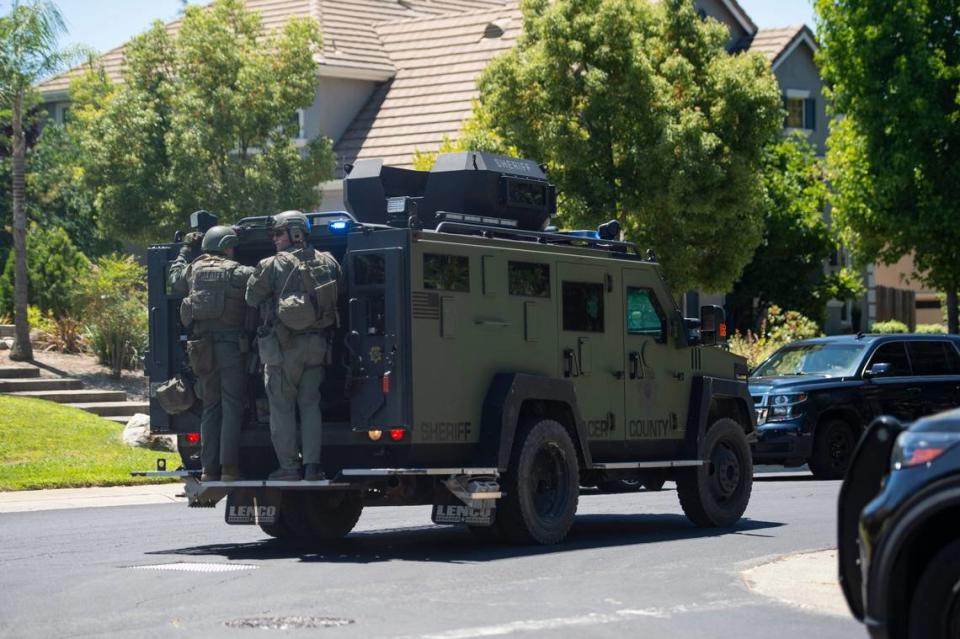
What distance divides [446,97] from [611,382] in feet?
85.6

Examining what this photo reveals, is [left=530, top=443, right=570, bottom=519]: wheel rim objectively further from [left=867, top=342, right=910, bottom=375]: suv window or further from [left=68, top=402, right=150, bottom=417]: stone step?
[left=68, top=402, right=150, bottom=417]: stone step

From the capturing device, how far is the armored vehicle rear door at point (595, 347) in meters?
14.1

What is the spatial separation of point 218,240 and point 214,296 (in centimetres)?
51

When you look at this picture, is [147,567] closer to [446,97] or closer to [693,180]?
[693,180]

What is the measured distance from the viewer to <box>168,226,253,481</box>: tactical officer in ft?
43.4

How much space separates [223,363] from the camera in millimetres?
13328

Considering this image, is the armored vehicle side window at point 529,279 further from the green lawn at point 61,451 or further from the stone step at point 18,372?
the stone step at point 18,372

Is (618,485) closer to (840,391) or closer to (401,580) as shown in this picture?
(401,580)

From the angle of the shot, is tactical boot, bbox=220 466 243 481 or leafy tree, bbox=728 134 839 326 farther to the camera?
leafy tree, bbox=728 134 839 326

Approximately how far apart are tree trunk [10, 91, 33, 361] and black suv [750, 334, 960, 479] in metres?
13.0

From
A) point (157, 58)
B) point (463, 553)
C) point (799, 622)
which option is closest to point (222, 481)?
point (463, 553)

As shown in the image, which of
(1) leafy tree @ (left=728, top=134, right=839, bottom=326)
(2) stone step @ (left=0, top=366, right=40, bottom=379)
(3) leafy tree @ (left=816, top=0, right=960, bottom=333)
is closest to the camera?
(2) stone step @ (left=0, top=366, right=40, bottom=379)

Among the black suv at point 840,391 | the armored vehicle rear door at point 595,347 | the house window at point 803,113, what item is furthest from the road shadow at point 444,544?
the house window at point 803,113

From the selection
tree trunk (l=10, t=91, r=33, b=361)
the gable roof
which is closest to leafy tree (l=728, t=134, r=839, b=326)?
the gable roof
